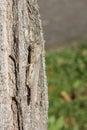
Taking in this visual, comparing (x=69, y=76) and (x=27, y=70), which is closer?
(x=27, y=70)

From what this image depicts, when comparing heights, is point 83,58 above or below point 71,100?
above

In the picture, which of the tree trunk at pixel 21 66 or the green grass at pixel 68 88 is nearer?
the tree trunk at pixel 21 66

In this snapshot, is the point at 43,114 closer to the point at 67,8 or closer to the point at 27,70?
the point at 27,70

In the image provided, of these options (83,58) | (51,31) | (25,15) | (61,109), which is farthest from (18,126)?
(51,31)

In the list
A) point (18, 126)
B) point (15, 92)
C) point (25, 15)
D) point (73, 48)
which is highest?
point (73, 48)

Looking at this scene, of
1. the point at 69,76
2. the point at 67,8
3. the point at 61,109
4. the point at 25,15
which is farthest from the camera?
the point at 67,8
